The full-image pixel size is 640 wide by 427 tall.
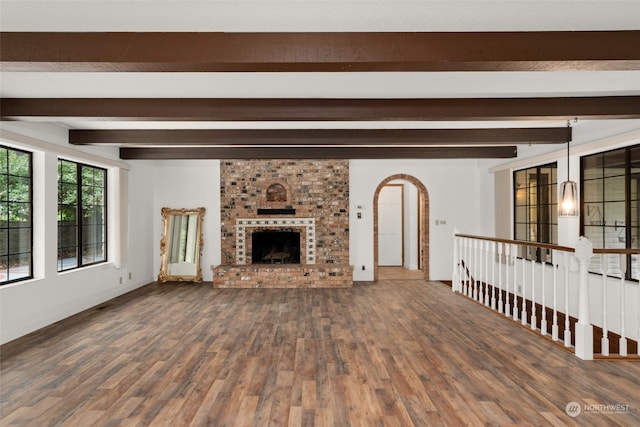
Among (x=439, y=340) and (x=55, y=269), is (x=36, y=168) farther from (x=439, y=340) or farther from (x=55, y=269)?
(x=439, y=340)

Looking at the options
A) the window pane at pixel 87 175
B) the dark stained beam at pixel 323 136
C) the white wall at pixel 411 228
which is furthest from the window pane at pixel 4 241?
the white wall at pixel 411 228

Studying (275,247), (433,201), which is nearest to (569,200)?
(433,201)

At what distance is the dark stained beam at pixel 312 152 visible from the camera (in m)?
6.46

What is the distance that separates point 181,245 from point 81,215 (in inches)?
91.4

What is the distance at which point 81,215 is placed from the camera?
19.2 ft

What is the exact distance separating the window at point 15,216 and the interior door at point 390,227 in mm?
7615

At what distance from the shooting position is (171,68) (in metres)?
2.51

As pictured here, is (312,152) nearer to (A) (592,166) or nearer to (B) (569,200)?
(B) (569,200)

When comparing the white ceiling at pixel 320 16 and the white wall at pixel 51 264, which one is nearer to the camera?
the white ceiling at pixel 320 16

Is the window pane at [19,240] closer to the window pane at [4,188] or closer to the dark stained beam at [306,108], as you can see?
the window pane at [4,188]

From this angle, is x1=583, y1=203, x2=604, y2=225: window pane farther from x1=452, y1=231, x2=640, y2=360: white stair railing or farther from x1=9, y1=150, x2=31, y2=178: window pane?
x1=9, y1=150, x2=31, y2=178: window pane

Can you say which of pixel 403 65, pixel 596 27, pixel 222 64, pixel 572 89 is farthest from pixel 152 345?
pixel 572 89

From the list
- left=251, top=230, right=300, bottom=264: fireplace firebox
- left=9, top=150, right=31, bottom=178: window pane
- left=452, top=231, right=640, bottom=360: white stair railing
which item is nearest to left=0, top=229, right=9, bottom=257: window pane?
left=9, top=150, right=31, bottom=178: window pane

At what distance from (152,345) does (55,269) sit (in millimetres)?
2096
